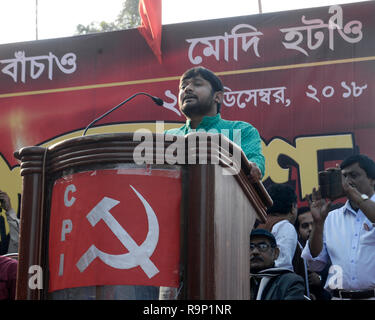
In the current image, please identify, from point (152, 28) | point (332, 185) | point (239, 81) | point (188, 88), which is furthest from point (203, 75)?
point (152, 28)

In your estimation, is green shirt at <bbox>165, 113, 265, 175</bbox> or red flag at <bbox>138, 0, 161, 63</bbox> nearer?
green shirt at <bbox>165, 113, 265, 175</bbox>

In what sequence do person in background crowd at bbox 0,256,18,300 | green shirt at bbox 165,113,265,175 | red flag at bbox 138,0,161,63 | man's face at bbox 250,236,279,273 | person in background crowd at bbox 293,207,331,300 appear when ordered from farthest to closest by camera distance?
red flag at bbox 138,0,161,63, person in background crowd at bbox 293,207,331,300, man's face at bbox 250,236,279,273, person in background crowd at bbox 0,256,18,300, green shirt at bbox 165,113,265,175

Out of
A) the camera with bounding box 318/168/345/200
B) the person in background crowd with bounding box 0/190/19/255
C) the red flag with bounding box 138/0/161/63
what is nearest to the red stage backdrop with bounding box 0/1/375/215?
the red flag with bounding box 138/0/161/63

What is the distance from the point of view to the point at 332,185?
11.9 ft

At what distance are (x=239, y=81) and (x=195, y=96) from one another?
273 centimetres

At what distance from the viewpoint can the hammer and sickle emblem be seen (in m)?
1.94

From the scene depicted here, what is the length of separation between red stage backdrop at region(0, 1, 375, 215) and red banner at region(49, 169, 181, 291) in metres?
3.52

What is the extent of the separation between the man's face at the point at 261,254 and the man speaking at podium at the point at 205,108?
0.88 m

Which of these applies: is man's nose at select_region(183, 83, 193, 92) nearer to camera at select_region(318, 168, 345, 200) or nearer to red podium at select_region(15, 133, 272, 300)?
red podium at select_region(15, 133, 272, 300)

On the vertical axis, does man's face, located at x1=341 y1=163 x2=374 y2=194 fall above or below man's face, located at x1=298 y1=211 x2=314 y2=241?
above

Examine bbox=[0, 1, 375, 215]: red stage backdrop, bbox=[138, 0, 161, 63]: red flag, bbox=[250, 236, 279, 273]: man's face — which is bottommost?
bbox=[250, 236, 279, 273]: man's face

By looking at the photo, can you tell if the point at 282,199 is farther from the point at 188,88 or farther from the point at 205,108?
the point at 188,88

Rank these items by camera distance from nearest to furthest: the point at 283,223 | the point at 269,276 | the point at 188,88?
the point at 188,88
the point at 269,276
the point at 283,223

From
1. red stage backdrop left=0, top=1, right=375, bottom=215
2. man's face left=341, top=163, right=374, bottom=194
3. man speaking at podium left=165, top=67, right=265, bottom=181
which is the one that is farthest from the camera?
red stage backdrop left=0, top=1, right=375, bottom=215
